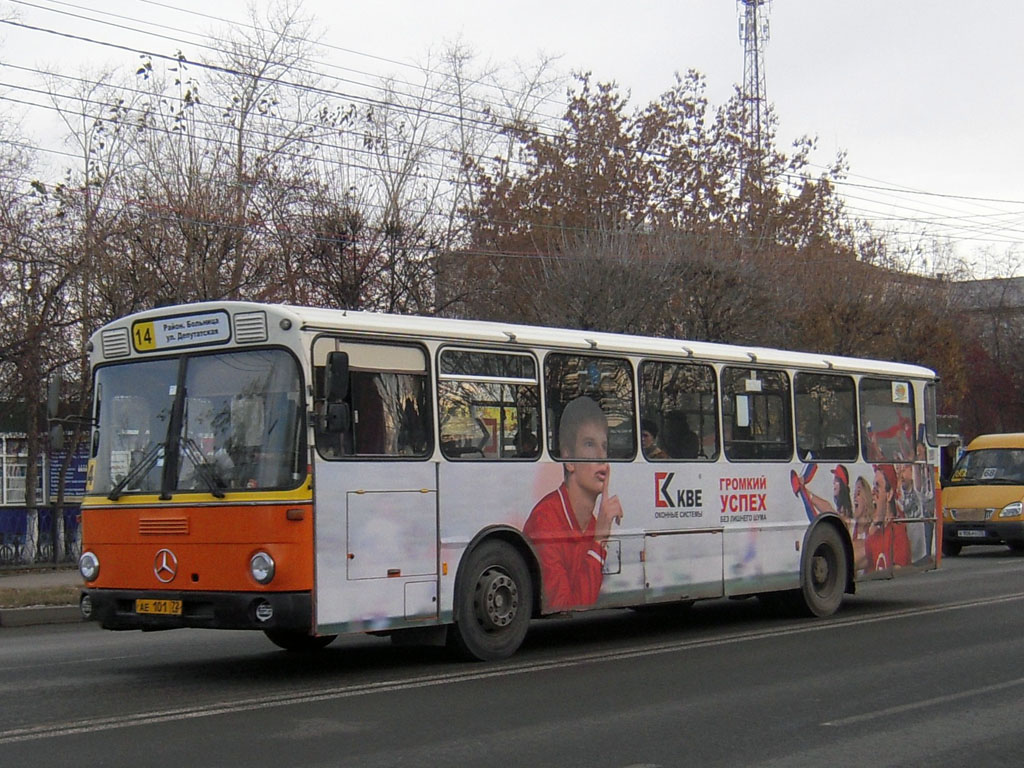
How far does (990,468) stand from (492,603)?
60.1 feet

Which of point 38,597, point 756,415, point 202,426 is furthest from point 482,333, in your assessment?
point 38,597

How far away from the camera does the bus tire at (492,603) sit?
1095 cm

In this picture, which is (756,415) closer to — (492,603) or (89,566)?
(492,603)

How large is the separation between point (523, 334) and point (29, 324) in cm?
1466

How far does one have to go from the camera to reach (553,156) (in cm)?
4347

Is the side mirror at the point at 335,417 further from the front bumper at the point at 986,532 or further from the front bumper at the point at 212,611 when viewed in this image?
the front bumper at the point at 986,532

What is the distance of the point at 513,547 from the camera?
11531 mm

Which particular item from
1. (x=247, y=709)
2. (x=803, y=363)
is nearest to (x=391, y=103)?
(x=803, y=363)

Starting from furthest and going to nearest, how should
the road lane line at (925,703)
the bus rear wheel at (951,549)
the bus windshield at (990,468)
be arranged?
1. the bus rear wheel at (951,549)
2. the bus windshield at (990,468)
3. the road lane line at (925,703)

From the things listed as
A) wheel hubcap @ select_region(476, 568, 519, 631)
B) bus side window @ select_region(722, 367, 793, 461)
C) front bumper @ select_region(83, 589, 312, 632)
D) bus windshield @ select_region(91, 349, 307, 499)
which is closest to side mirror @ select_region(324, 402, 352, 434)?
bus windshield @ select_region(91, 349, 307, 499)

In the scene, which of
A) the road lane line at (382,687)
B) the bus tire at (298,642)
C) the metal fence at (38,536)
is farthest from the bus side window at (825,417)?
the metal fence at (38,536)

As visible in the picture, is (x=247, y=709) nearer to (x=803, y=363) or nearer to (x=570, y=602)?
(x=570, y=602)

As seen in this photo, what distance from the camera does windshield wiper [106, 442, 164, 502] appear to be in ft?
34.4

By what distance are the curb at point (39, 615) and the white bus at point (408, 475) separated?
17.8 feet
